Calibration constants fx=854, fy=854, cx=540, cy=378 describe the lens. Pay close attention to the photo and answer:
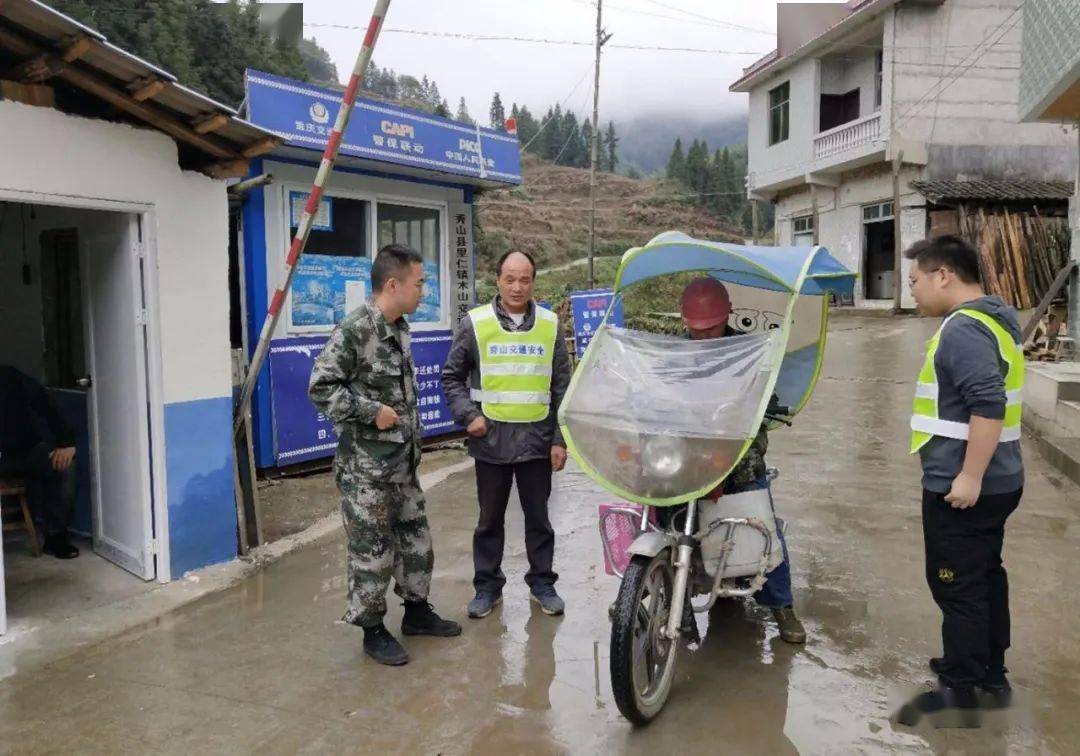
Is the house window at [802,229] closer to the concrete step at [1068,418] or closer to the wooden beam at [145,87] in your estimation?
the concrete step at [1068,418]

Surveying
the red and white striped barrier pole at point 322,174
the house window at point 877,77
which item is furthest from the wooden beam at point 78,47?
the house window at point 877,77

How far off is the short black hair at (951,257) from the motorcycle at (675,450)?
1.36 feet

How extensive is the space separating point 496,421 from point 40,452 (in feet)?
9.50

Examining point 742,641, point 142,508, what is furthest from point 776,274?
point 142,508

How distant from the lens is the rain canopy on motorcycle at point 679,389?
3199 millimetres

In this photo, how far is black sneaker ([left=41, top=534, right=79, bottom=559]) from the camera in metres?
5.13

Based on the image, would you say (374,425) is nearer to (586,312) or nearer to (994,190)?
(586,312)

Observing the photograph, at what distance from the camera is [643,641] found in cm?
318

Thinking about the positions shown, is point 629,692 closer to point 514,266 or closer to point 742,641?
point 742,641

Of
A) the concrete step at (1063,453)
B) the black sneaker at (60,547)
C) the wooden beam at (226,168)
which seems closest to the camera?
the wooden beam at (226,168)

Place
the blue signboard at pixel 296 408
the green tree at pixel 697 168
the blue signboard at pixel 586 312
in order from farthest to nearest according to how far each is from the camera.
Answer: the green tree at pixel 697 168 < the blue signboard at pixel 586 312 < the blue signboard at pixel 296 408

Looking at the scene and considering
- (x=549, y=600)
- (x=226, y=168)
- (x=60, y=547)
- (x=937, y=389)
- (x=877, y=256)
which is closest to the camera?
(x=937, y=389)

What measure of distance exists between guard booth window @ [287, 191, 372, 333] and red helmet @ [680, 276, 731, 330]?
3.77 metres

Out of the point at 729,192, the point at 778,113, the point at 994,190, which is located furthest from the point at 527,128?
the point at 994,190
